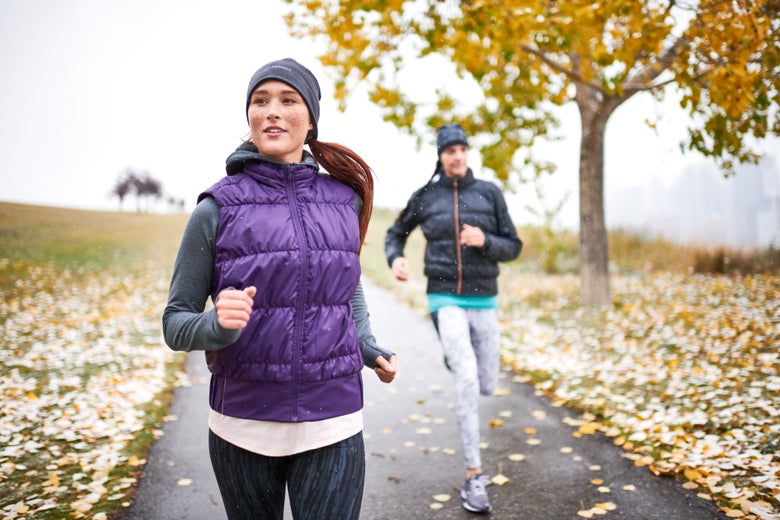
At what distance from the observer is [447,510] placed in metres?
3.72

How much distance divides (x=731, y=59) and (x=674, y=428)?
3.71m

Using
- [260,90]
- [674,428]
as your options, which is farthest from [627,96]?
[260,90]

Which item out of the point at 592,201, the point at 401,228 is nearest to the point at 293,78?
the point at 401,228

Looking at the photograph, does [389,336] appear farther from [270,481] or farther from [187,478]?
[270,481]

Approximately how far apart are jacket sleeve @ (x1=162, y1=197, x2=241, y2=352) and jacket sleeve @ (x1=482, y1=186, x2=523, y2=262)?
252 centimetres

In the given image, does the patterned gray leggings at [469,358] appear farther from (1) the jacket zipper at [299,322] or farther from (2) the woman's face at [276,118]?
(2) the woman's face at [276,118]

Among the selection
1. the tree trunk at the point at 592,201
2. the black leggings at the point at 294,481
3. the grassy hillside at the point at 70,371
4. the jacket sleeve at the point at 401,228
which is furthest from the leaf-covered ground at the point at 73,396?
the tree trunk at the point at 592,201

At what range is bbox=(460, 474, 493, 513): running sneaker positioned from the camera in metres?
3.66

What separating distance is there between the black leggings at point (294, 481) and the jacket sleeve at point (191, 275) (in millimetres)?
416

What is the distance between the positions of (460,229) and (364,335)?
2.09 metres

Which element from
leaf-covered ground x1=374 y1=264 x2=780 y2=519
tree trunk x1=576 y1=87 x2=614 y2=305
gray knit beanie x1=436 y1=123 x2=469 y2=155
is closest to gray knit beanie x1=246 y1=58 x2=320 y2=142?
gray knit beanie x1=436 y1=123 x2=469 y2=155

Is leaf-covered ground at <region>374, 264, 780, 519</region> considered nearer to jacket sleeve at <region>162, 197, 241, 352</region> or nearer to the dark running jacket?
the dark running jacket

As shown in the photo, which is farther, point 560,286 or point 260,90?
point 560,286

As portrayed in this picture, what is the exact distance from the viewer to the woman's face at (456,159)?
4.21 metres
